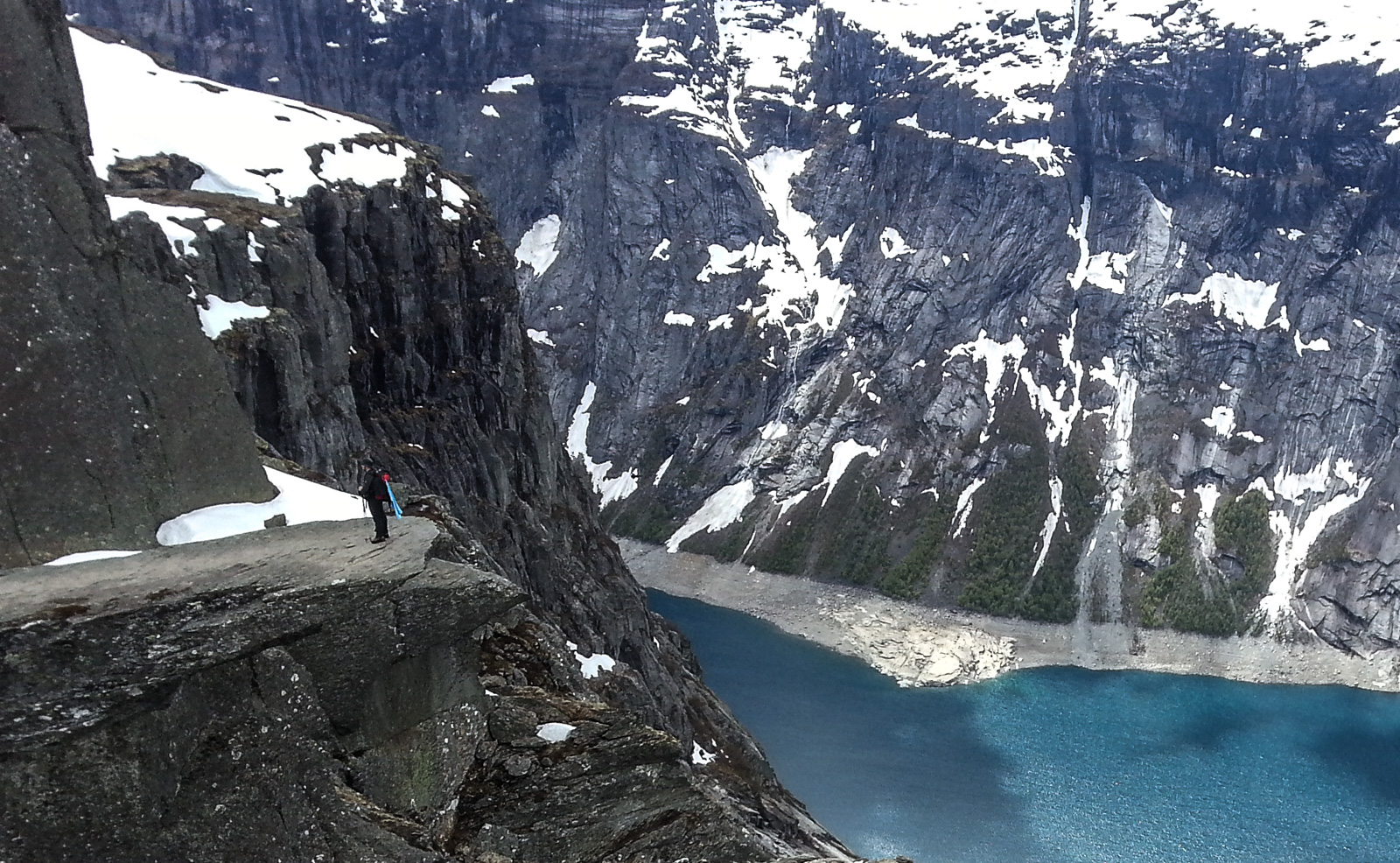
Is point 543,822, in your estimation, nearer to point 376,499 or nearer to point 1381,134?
point 376,499

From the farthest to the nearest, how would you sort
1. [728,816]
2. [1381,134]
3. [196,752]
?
1. [1381,134]
2. [728,816]
3. [196,752]

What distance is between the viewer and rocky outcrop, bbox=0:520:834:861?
35.4 feet

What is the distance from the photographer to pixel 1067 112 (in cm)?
19200

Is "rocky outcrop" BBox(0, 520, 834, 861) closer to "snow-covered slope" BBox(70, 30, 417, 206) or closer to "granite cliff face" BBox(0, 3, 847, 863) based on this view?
"granite cliff face" BBox(0, 3, 847, 863)

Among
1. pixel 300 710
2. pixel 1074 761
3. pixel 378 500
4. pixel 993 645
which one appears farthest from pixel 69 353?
pixel 993 645

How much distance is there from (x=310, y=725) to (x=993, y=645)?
452 ft

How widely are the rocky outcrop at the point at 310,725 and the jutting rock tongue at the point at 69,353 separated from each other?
4.01 feet

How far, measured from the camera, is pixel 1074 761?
10275 cm

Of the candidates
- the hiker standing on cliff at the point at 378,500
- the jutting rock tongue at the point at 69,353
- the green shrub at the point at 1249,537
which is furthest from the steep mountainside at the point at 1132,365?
the jutting rock tongue at the point at 69,353

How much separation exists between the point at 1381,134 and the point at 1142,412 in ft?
209

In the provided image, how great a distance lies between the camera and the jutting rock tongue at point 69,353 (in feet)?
42.6

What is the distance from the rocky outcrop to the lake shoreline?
114 m

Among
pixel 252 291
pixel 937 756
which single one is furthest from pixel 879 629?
A: pixel 252 291

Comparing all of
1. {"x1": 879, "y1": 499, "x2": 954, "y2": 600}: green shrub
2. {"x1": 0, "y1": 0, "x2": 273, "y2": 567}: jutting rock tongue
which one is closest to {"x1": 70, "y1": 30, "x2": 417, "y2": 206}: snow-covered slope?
{"x1": 0, "y1": 0, "x2": 273, "y2": 567}: jutting rock tongue
